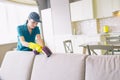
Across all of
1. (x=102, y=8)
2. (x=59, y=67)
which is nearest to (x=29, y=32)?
(x=59, y=67)

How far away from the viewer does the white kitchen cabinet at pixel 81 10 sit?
16.3 feet

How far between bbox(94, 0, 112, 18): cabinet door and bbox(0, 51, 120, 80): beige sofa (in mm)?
3307

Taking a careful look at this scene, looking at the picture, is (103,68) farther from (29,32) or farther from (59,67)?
(29,32)

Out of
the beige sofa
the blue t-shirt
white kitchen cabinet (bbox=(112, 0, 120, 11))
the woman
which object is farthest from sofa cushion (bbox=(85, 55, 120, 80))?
white kitchen cabinet (bbox=(112, 0, 120, 11))

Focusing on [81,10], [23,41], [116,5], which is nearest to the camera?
[23,41]

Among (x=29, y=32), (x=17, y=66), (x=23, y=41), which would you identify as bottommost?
(x=17, y=66)

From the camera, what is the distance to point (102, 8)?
477cm

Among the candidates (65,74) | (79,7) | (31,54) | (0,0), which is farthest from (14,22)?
(65,74)

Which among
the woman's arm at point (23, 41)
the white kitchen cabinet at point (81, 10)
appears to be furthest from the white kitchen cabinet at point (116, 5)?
the woman's arm at point (23, 41)

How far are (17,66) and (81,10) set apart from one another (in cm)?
359

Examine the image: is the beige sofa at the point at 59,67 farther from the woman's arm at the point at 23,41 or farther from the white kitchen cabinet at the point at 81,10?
the white kitchen cabinet at the point at 81,10

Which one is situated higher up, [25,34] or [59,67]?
[25,34]

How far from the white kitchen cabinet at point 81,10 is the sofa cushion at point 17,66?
3.33m

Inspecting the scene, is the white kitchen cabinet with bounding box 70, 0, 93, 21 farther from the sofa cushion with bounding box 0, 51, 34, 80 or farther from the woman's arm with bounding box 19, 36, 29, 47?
the sofa cushion with bounding box 0, 51, 34, 80
